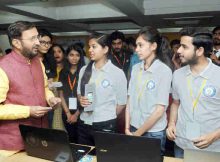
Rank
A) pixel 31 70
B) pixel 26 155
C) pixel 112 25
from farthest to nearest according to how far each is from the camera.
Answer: pixel 112 25 → pixel 31 70 → pixel 26 155

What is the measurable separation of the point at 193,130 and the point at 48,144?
0.95 meters

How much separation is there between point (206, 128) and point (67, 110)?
1.59m

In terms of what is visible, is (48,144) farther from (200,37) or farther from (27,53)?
(200,37)

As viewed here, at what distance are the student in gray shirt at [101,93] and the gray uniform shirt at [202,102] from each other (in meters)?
0.58

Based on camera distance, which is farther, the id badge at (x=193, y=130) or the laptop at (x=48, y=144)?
the id badge at (x=193, y=130)

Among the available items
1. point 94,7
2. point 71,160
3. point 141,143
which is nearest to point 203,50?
point 141,143

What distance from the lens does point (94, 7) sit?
563 centimetres

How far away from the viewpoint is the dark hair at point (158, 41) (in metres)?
1.97

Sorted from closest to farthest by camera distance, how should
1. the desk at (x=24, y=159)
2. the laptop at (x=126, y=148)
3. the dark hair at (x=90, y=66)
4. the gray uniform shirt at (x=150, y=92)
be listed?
1. the laptop at (x=126, y=148)
2. the desk at (x=24, y=159)
3. the gray uniform shirt at (x=150, y=92)
4. the dark hair at (x=90, y=66)

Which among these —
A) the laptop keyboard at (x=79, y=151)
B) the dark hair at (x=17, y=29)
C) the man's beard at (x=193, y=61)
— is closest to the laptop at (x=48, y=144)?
the laptop keyboard at (x=79, y=151)

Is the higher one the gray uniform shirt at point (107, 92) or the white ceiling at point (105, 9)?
the white ceiling at point (105, 9)

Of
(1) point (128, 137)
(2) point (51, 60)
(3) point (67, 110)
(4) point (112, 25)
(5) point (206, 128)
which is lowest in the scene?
(3) point (67, 110)

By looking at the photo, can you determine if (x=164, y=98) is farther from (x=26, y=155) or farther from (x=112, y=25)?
(x=112, y=25)

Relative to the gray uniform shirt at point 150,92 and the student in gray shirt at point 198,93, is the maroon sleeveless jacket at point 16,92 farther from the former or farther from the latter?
the student in gray shirt at point 198,93
